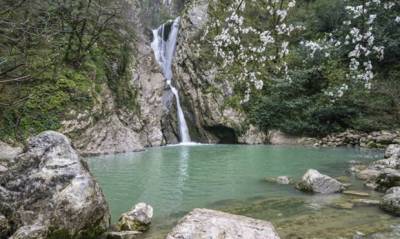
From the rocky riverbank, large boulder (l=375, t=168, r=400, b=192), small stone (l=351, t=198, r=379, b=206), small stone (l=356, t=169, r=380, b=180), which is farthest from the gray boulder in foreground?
the rocky riverbank

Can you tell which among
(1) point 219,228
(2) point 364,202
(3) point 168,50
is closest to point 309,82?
(3) point 168,50

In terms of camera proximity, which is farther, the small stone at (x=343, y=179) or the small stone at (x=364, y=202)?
the small stone at (x=343, y=179)

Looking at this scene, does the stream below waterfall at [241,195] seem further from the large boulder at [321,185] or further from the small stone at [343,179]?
the large boulder at [321,185]

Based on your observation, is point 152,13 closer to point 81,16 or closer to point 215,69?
point 215,69

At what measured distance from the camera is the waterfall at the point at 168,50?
26.4m

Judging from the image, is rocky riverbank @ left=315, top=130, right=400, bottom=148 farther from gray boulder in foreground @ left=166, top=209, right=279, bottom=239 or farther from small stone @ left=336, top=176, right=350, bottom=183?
gray boulder in foreground @ left=166, top=209, right=279, bottom=239

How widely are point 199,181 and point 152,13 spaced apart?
31227 mm

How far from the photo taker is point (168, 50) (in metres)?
29.7

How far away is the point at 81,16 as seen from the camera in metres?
19.3

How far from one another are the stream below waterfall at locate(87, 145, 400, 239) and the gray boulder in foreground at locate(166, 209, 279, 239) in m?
1.44

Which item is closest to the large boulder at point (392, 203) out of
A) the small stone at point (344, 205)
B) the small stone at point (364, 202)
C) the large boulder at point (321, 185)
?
the small stone at point (364, 202)

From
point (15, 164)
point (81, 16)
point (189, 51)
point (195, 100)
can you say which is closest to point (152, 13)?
point (189, 51)

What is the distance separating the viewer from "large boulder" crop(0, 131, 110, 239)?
17.1 ft

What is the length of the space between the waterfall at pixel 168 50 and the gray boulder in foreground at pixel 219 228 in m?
21.5
